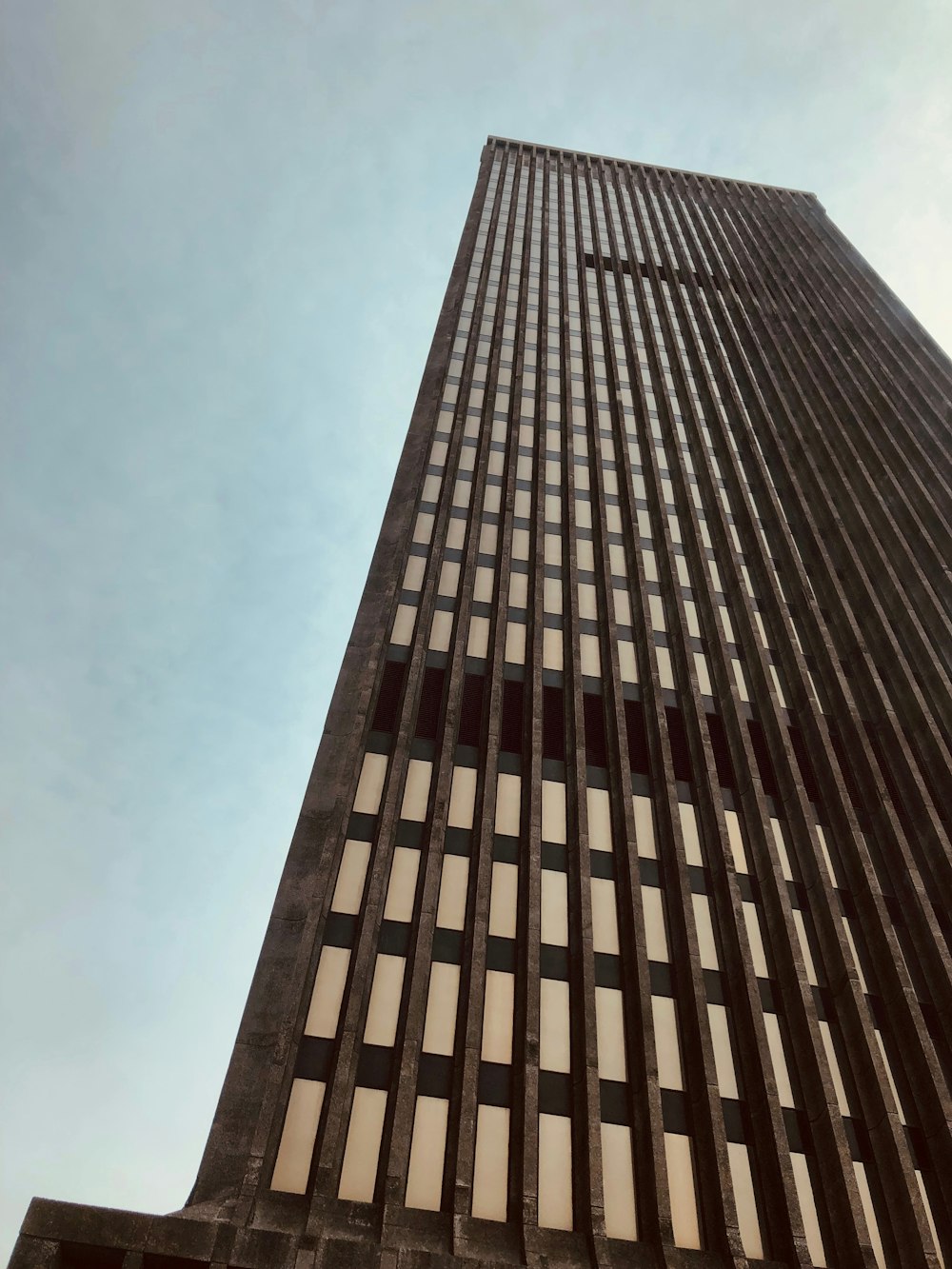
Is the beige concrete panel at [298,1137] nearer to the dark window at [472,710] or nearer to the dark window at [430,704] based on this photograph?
the dark window at [430,704]

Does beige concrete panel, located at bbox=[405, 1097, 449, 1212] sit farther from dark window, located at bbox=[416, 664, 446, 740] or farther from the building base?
dark window, located at bbox=[416, 664, 446, 740]

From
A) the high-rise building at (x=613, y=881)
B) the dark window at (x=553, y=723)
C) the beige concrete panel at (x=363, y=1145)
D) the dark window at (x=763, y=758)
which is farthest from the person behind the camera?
the dark window at (x=763, y=758)

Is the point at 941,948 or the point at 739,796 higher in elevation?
the point at 739,796

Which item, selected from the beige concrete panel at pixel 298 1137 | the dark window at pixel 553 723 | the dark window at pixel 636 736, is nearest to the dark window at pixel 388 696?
the dark window at pixel 553 723

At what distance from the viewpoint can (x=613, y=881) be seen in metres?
22.6

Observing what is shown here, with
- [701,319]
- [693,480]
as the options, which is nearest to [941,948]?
[693,480]

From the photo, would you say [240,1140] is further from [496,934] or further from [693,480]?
[693,480]

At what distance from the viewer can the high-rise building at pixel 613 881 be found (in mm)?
16266

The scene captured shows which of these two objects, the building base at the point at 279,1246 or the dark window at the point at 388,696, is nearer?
the building base at the point at 279,1246

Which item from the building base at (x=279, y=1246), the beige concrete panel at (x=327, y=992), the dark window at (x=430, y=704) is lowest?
the building base at (x=279, y=1246)

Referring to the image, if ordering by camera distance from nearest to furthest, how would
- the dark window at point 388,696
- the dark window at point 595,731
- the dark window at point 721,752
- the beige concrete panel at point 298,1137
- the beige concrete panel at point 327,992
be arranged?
the beige concrete panel at point 298,1137 < the beige concrete panel at point 327,992 < the dark window at point 388,696 < the dark window at point 595,731 < the dark window at point 721,752

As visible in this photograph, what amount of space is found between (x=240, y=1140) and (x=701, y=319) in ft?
176

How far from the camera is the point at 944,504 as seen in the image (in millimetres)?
38000

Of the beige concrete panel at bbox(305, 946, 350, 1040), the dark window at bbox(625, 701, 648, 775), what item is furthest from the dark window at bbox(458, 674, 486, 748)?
the beige concrete panel at bbox(305, 946, 350, 1040)
